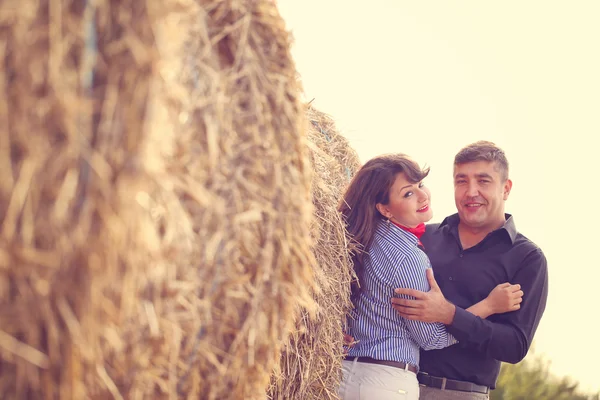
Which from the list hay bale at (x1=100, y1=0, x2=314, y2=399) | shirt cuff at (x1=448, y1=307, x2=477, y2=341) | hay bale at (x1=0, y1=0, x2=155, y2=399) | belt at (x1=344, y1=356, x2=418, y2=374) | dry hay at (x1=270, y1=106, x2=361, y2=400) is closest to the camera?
hay bale at (x1=0, y1=0, x2=155, y2=399)

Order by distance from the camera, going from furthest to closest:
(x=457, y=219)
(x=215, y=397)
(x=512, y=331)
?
(x=457, y=219)
(x=512, y=331)
(x=215, y=397)

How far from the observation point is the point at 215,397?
1705mm

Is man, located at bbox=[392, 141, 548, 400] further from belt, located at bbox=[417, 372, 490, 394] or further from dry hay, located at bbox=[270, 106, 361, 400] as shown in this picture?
dry hay, located at bbox=[270, 106, 361, 400]

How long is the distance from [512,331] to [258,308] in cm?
188

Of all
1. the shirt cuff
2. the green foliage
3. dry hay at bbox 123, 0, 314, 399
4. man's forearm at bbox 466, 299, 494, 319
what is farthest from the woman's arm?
the green foliage

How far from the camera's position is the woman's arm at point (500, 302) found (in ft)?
10.4

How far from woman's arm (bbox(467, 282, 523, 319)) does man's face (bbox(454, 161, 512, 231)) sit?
1.53 ft

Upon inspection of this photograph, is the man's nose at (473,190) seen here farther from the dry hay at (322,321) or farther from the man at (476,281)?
the dry hay at (322,321)

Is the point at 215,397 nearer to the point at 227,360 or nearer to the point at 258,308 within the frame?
the point at 227,360

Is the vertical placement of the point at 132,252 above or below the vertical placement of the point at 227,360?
above

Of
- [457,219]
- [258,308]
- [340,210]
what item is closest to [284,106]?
[258,308]

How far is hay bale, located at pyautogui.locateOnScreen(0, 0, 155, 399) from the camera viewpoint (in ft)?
4.18

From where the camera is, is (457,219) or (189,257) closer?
(189,257)

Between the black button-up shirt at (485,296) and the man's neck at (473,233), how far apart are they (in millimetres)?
52
